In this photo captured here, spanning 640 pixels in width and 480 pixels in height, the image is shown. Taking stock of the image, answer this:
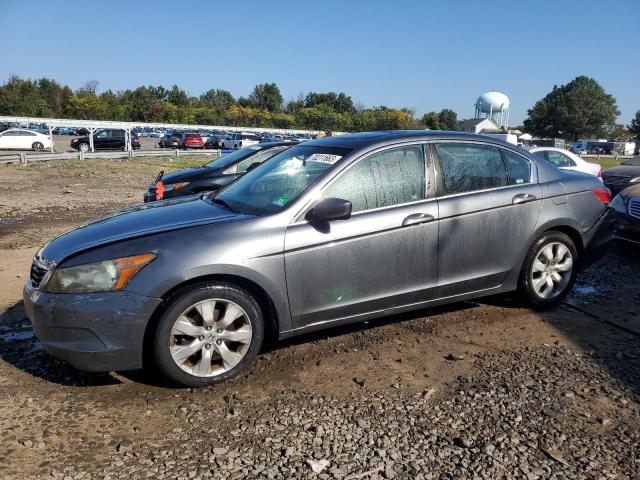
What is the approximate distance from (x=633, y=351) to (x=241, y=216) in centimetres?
322

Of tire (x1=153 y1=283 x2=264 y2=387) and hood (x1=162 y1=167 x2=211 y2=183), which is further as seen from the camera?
hood (x1=162 y1=167 x2=211 y2=183)

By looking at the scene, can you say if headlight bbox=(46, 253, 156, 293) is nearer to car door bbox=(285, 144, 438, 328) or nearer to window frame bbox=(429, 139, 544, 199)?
car door bbox=(285, 144, 438, 328)

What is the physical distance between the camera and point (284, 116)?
100 metres

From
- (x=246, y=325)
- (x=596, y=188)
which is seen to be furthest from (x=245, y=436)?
(x=596, y=188)

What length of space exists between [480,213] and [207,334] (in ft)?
8.00

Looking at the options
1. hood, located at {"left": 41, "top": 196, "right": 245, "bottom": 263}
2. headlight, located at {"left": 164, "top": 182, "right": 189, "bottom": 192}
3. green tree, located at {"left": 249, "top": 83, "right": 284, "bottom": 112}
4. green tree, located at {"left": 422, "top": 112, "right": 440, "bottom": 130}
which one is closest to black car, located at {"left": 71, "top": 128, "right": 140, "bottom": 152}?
headlight, located at {"left": 164, "top": 182, "right": 189, "bottom": 192}

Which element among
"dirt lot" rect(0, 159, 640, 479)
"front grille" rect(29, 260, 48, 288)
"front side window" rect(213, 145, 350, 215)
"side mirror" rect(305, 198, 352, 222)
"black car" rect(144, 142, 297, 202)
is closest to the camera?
"dirt lot" rect(0, 159, 640, 479)

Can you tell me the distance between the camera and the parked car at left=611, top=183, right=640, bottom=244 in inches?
275

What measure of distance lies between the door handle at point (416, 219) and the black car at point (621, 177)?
28.2 feet

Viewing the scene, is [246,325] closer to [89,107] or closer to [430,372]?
[430,372]

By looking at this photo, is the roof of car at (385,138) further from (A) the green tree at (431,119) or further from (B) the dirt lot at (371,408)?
(A) the green tree at (431,119)

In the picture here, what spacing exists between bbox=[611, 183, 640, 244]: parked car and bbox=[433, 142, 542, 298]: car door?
327 cm

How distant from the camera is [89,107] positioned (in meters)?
83.3

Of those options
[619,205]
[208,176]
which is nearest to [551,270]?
[619,205]
